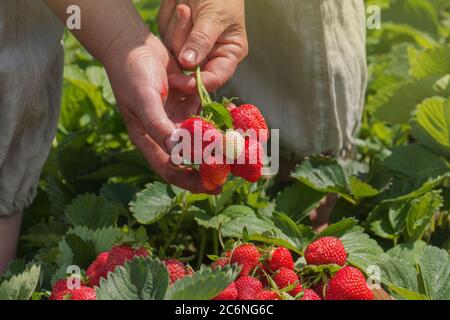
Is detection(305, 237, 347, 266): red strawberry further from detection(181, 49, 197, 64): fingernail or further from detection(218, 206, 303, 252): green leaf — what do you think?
detection(181, 49, 197, 64): fingernail

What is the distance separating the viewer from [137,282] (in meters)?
1.34

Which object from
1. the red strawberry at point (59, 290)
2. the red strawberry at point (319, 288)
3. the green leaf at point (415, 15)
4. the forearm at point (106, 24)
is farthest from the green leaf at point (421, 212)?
the green leaf at point (415, 15)

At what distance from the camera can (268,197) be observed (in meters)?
1.93

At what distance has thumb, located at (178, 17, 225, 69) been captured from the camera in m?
1.60

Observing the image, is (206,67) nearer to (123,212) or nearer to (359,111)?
(123,212)

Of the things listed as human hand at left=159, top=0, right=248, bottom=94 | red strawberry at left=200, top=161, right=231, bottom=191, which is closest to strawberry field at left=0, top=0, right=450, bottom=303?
red strawberry at left=200, top=161, right=231, bottom=191

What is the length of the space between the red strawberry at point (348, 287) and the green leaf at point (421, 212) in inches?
15.6

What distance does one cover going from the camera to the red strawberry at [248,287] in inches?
54.9

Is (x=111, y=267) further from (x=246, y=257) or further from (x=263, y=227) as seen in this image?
(x=263, y=227)

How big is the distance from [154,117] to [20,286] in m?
0.34

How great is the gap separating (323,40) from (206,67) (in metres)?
0.32

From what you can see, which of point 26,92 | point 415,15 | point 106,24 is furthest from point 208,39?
point 415,15
